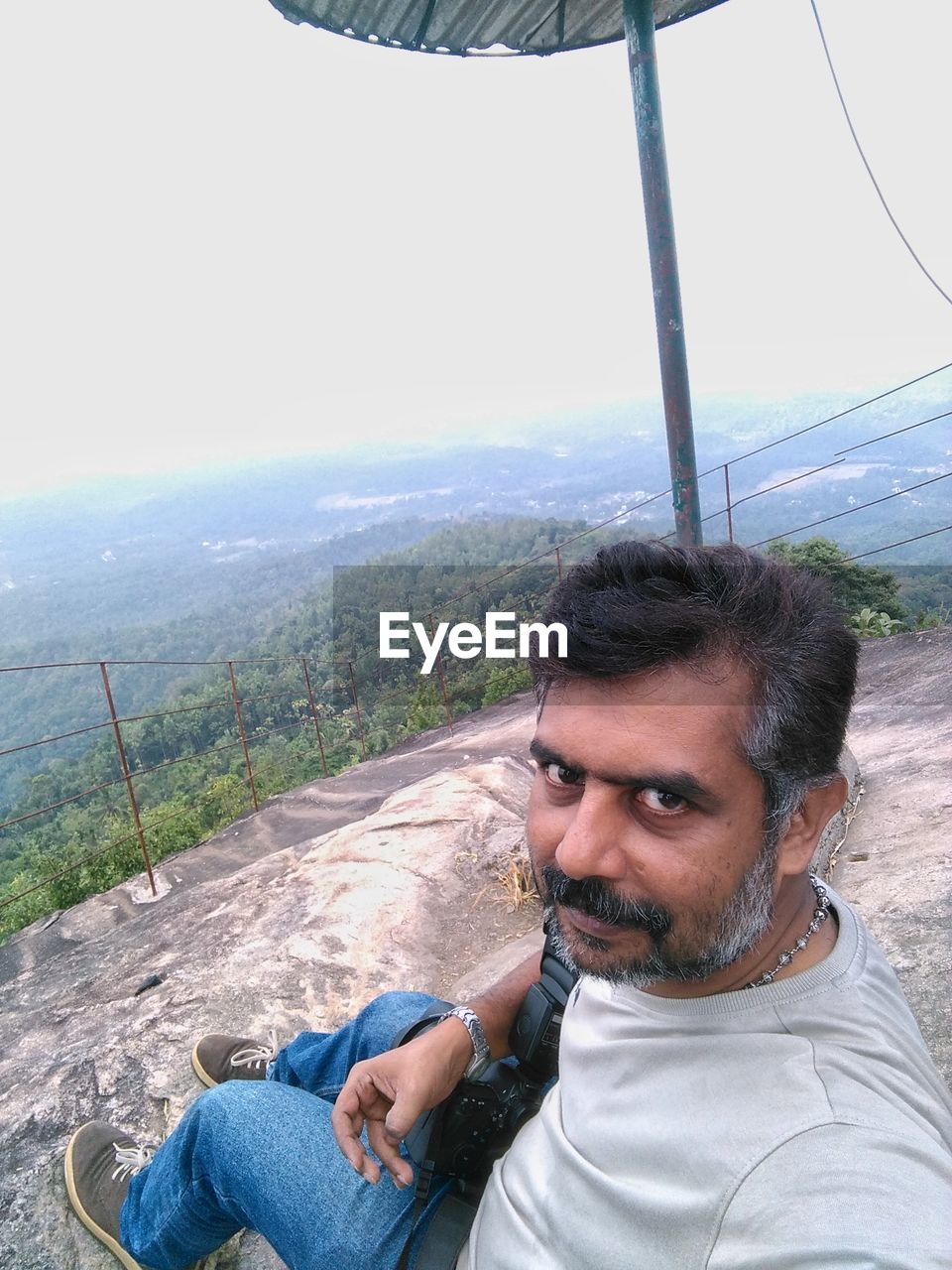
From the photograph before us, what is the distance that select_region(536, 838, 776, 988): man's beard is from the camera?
2.74 ft

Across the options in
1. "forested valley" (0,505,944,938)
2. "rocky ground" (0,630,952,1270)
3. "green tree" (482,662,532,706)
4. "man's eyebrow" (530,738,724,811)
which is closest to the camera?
"man's eyebrow" (530,738,724,811)

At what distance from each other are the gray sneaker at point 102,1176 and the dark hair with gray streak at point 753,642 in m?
1.44

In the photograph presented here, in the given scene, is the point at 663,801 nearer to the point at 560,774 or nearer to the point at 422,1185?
the point at 560,774

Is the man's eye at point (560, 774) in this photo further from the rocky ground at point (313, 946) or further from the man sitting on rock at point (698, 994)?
the rocky ground at point (313, 946)

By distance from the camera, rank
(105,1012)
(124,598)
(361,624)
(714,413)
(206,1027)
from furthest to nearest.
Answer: (124,598) < (714,413) < (361,624) < (105,1012) < (206,1027)

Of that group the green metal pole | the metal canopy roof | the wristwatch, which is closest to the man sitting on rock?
the wristwatch

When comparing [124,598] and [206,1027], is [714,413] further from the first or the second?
[206,1027]

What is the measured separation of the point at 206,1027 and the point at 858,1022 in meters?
2.17

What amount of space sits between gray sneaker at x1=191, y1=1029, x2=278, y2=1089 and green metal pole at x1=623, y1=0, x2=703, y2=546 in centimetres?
286

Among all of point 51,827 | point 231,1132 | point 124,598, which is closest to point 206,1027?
point 231,1132

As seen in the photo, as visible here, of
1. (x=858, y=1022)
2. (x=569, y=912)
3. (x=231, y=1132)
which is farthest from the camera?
(x=231, y=1132)

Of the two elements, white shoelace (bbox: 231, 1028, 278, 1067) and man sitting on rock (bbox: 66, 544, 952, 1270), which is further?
white shoelace (bbox: 231, 1028, 278, 1067)

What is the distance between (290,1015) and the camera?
8.11ft

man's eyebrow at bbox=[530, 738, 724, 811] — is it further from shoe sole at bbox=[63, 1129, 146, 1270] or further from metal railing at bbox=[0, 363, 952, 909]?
shoe sole at bbox=[63, 1129, 146, 1270]
